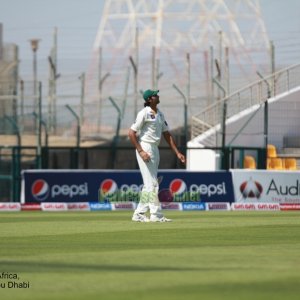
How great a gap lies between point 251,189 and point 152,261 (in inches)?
666

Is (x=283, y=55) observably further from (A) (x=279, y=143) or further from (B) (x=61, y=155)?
(B) (x=61, y=155)

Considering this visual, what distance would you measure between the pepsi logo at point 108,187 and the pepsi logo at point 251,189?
285 cm

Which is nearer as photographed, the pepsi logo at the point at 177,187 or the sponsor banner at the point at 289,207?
the sponsor banner at the point at 289,207

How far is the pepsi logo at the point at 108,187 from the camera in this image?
2722cm

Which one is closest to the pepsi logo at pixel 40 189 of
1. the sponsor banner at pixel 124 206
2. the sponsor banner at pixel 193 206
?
the sponsor banner at pixel 124 206

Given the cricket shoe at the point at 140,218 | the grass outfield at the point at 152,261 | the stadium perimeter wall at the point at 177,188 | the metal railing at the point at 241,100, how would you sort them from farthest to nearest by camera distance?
1. the metal railing at the point at 241,100
2. the stadium perimeter wall at the point at 177,188
3. the cricket shoe at the point at 140,218
4. the grass outfield at the point at 152,261

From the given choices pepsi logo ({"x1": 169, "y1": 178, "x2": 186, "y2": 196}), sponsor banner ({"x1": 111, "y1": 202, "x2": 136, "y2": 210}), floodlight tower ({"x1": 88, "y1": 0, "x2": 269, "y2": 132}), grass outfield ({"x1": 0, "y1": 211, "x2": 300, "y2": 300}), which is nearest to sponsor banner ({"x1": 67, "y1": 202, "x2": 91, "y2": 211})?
sponsor banner ({"x1": 111, "y1": 202, "x2": 136, "y2": 210})

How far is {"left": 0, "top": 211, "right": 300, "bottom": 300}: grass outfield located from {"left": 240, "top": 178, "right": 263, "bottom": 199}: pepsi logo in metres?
10.5

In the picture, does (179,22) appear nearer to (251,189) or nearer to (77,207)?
(251,189)

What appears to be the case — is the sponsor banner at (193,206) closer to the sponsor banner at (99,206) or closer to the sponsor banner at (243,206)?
the sponsor banner at (243,206)

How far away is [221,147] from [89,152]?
11.2 ft

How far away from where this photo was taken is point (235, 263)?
10625 millimetres

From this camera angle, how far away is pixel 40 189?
89.0 ft

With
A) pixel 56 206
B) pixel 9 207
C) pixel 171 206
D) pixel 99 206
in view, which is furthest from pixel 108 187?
pixel 9 207
